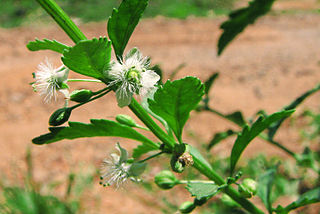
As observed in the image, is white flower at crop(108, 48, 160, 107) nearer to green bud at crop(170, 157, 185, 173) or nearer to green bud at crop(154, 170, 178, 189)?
green bud at crop(170, 157, 185, 173)

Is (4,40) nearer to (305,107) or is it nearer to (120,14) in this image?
(305,107)

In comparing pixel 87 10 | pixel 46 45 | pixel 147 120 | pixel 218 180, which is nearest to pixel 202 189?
pixel 218 180

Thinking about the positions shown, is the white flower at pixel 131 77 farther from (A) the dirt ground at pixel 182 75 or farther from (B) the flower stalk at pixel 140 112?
(A) the dirt ground at pixel 182 75

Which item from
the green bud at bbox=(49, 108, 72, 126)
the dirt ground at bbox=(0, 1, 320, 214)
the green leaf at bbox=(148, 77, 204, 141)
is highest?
the dirt ground at bbox=(0, 1, 320, 214)

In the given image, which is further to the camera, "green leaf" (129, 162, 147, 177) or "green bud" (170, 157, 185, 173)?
"green leaf" (129, 162, 147, 177)

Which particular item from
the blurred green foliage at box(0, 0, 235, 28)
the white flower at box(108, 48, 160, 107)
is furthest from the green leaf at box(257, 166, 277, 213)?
the blurred green foliage at box(0, 0, 235, 28)

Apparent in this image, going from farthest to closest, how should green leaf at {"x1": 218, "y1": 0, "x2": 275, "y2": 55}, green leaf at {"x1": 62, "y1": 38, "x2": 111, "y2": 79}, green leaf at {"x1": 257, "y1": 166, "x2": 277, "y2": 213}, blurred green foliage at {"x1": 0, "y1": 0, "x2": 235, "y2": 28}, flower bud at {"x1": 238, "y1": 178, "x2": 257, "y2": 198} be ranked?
1. blurred green foliage at {"x1": 0, "y1": 0, "x2": 235, "y2": 28}
2. green leaf at {"x1": 218, "y1": 0, "x2": 275, "y2": 55}
3. green leaf at {"x1": 257, "y1": 166, "x2": 277, "y2": 213}
4. flower bud at {"x1": 238, "y1": 178, "x2": 257, "y2": 198}
5. green leaf at {"x1": 62, "y1": 38, "x2": 111, "y2": 79}

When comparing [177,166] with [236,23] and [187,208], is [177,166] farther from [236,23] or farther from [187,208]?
[236,23]

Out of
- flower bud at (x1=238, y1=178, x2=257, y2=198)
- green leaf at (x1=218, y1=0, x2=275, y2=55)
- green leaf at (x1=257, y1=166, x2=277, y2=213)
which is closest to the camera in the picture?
flower bud at (x1=238, y1=178, x2=257, y2=198)
